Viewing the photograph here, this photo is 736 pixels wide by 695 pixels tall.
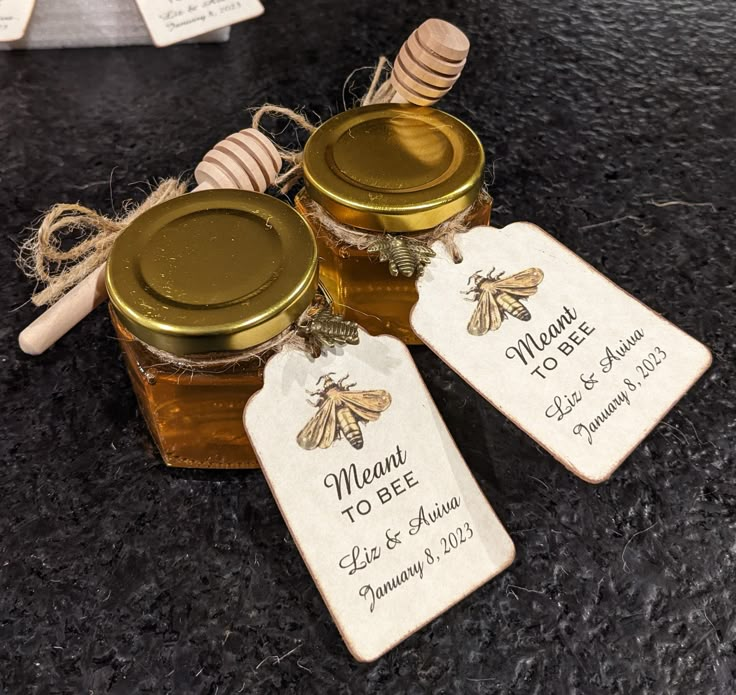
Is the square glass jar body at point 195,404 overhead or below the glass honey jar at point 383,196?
below

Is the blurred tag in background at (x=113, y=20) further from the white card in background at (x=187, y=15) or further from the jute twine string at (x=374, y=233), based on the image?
the jute twine string at (x=374, y=233)

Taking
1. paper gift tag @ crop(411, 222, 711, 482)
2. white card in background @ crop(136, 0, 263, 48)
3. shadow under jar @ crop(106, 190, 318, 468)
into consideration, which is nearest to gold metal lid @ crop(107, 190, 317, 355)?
shadow under jar @ crop(106, 190, 318, 468)

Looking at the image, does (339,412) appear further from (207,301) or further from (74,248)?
(74,248)

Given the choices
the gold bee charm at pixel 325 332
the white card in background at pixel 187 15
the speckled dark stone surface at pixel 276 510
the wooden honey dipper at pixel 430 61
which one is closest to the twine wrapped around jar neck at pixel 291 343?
the gold bee charm at pixel 325 332

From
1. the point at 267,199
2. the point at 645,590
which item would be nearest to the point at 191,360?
the point at 267,199

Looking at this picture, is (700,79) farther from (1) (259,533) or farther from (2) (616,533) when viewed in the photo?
(1) (259,533)
